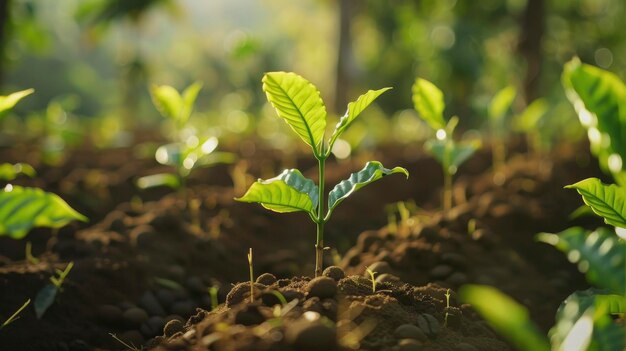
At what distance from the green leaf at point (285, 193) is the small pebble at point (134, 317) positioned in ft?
2.59

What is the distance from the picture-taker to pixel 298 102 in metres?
1.90

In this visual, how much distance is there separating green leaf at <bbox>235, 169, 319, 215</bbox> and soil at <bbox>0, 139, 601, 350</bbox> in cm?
23

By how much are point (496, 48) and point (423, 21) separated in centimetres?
239

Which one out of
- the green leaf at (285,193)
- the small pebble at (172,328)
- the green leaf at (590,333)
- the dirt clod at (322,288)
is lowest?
the small pebble at (172,328)

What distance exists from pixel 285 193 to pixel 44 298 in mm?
1097

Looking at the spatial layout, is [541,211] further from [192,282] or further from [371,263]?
[192,282]

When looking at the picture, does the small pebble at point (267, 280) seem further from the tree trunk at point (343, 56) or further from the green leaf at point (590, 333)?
the tree trunk at point (343, 56)

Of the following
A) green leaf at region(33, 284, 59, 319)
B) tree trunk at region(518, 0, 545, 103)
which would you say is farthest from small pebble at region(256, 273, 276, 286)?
tree trunk at region(518, 0, 545, 103)

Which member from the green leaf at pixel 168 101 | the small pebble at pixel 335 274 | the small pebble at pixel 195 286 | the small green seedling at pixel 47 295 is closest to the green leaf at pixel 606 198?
the small pebble at pixel 335 274

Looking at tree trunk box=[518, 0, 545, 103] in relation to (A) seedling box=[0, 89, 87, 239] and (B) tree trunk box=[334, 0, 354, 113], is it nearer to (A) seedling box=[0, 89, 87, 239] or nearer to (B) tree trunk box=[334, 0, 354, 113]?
(B) tree trunk box=[334, 0, 354, 113]

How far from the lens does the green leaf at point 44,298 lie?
7.40 feet

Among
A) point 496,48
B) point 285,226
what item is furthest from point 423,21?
point 285,226

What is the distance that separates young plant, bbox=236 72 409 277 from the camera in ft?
5.96

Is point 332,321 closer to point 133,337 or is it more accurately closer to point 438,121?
point 133,337
